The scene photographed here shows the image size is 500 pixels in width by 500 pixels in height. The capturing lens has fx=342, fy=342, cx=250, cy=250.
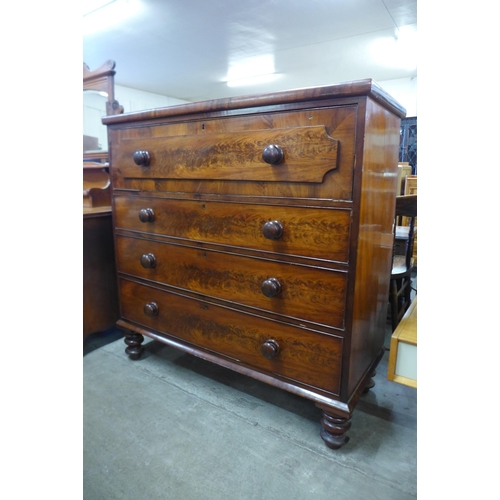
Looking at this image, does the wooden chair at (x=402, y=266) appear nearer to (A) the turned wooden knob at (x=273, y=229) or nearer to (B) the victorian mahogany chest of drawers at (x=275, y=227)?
(B) the victorian mahogany chest of drawers at (x=275, y=227)

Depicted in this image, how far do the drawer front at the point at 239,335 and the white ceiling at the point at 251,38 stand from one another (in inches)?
127

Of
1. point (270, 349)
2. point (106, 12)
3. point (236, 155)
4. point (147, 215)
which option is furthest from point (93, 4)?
point (270, 349)

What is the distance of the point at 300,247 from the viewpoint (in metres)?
1.01

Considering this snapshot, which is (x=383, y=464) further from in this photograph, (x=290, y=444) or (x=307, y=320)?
(x=307, y=320)

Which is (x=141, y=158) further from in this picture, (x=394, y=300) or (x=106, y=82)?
(x=394, y=300)

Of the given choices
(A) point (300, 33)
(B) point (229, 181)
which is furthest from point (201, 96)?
(B) point (229, 181)

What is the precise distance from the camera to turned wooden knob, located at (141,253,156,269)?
4.56 feet

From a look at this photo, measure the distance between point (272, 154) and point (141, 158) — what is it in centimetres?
58

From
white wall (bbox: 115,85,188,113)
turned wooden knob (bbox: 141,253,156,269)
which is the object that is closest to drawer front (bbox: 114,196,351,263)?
turned wooden knob (bbox: 141,253,156,269)

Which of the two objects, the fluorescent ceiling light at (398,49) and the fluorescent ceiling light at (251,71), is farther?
the fluorescent ceiling light at (251,71)

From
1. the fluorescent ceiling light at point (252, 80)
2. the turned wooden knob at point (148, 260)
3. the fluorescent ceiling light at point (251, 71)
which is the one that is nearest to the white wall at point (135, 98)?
the fluorescent ceiling light at point (252, 80)

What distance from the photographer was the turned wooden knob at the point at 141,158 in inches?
50.9

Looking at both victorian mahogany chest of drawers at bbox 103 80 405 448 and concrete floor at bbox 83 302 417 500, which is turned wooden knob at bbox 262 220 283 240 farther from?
concrete floor at bbox 83 302 417 500
